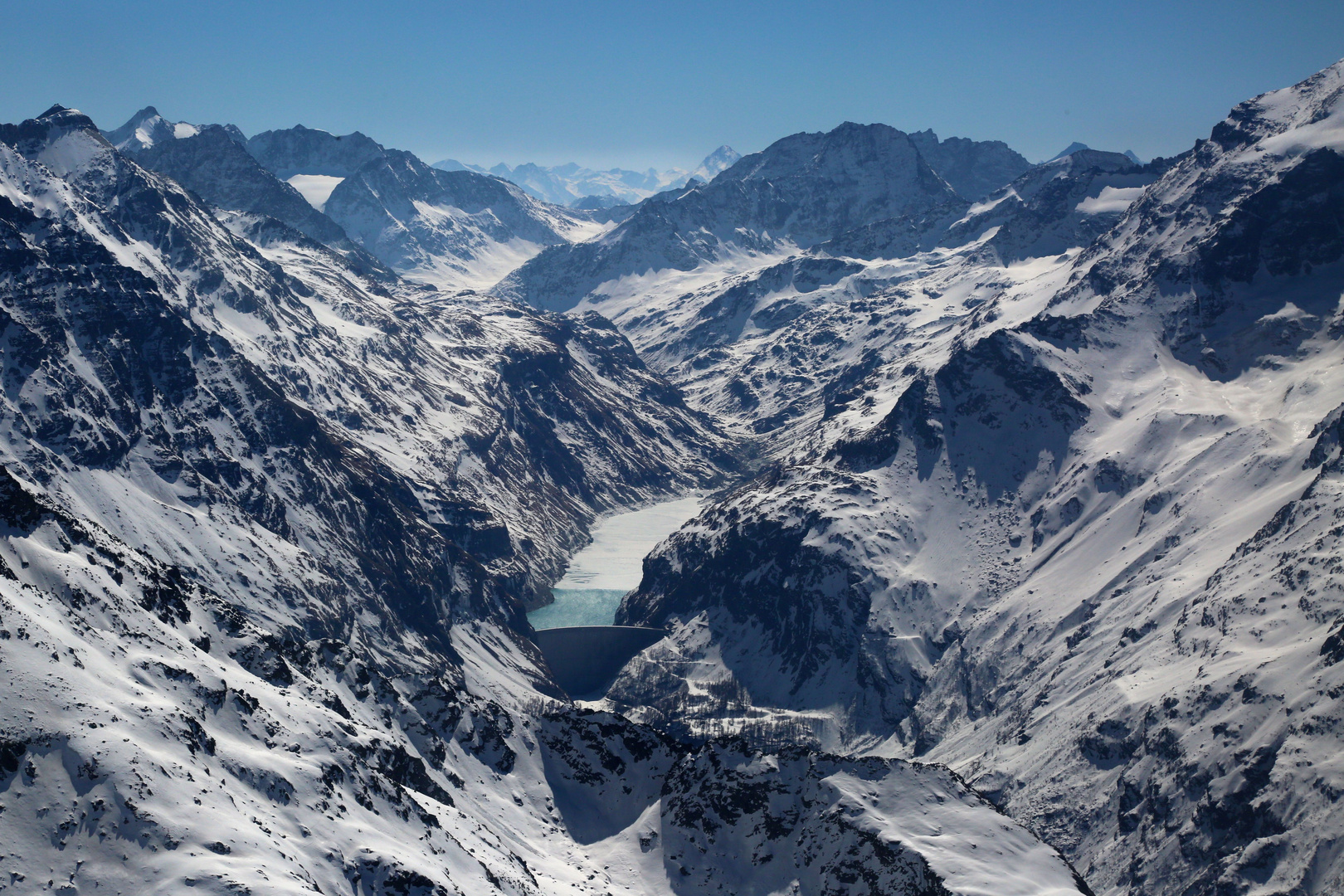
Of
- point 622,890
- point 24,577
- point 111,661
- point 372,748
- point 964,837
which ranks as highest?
point 24,577

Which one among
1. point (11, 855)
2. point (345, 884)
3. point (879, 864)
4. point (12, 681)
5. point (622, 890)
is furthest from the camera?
point (622, 890)

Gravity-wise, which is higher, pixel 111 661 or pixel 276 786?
pixel 111 661

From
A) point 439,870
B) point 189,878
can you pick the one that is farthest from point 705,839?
point 189,878

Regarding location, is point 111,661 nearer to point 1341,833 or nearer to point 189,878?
point 189,878

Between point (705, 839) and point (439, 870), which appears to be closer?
point (439, 870)

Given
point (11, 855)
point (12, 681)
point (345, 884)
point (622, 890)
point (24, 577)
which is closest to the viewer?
point (11, 855)

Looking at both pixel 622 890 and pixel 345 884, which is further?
pixel 622 890

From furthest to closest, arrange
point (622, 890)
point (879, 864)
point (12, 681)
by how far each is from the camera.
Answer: point (622, 890) → point (879, 864) → point (12, 681)

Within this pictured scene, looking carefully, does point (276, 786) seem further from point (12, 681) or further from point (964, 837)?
point (964, 837)

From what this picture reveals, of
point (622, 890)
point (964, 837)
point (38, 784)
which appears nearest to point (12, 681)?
point (38, 784)
